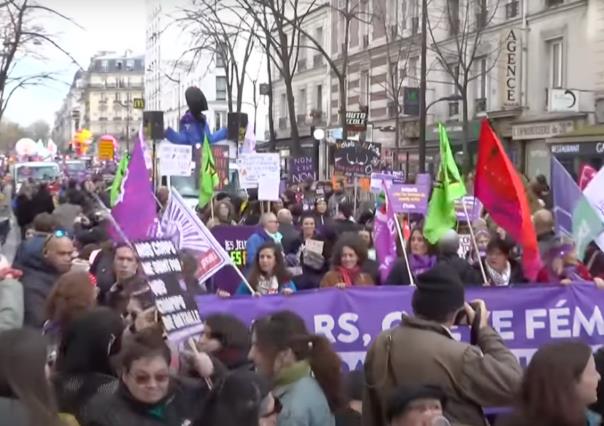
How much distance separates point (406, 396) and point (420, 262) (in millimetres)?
5253

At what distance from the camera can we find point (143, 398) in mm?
3902

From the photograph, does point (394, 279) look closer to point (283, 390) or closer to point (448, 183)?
point (448, 183)

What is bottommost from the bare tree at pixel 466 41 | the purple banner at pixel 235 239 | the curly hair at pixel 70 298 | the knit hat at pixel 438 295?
the purple banner at pixel 235 239

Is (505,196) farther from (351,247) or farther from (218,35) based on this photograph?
(218,35)

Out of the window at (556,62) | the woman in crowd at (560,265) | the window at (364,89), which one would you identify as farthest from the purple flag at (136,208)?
the window at (364,89)

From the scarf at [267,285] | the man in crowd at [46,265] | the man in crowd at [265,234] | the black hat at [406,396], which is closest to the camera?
the black hat at [406,396]

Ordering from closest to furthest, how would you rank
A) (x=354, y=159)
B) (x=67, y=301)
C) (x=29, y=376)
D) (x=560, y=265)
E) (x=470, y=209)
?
(x=29, y=376)
(x=67, y=301)
(x=560, y=265)
(x=470, y=209)
(x=354, y=159)

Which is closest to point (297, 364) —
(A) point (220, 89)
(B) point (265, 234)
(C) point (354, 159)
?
(B) point (265, 234)

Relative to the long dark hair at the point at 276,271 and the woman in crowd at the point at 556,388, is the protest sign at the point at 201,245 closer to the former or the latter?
the long dark hair at the point at 276,271

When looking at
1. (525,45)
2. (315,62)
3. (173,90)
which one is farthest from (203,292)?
(173,90)

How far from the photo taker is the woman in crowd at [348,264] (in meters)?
8.35

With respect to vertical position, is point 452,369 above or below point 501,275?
above

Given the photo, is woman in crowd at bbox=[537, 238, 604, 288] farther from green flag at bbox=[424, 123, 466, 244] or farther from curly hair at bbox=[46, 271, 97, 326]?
curly hair at bbox=[46, 271, 97, 326]

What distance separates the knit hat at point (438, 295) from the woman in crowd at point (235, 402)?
0.95 meters
